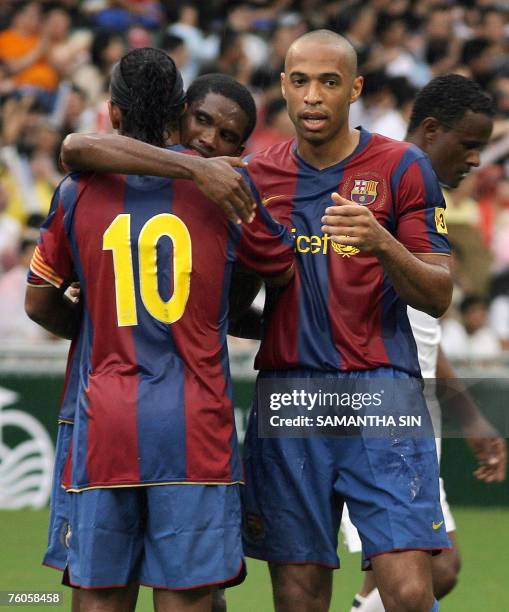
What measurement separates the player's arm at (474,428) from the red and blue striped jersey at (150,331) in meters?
1.86

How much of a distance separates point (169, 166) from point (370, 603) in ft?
7.59

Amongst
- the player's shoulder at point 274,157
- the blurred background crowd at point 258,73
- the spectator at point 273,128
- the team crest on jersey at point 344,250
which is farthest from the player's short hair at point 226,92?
the spectator at point 273,128

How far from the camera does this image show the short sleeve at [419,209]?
14.7ft

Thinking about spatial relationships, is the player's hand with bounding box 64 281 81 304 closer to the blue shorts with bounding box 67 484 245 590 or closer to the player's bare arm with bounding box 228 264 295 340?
the player's bare arm with bounding box 228 264 295 340

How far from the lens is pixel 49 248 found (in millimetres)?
4328

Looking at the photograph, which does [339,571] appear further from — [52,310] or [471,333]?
[52,310]

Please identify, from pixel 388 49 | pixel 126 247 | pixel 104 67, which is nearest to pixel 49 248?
pixel 126 247

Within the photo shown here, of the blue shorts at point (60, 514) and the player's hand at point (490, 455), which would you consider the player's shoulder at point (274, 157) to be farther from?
the player's hand at point (490, 455)

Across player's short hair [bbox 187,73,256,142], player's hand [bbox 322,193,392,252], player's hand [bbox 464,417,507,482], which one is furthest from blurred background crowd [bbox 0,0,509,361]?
player's hand [bbox 322,193,392,252]

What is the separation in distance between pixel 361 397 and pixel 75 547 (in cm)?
115

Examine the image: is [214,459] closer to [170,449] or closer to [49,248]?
[170,449]

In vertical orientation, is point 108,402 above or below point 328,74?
below

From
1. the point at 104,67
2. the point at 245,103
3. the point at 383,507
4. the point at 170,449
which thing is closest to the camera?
the point at 170,449

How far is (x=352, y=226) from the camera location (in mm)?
4176
